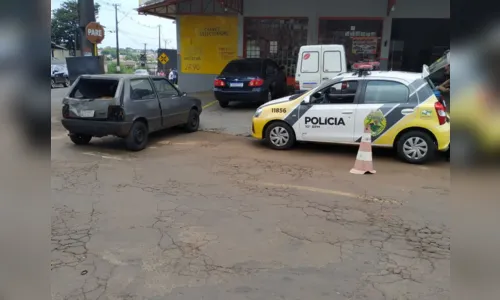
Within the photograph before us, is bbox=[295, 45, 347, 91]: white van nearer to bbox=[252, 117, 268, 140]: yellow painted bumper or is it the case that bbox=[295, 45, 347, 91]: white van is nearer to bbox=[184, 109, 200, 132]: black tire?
bbox=[184, 109, 200, 132]: black tire

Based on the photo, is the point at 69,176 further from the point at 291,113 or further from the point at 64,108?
the point at 291,113

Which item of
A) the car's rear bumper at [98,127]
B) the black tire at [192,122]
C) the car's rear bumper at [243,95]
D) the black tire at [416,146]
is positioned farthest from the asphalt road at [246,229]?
the car's rear bumper at [243,95]

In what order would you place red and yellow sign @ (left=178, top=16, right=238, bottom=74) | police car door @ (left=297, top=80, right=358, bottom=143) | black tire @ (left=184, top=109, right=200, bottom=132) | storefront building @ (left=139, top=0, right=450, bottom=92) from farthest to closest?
red and yellow sign @ (left=178, top=16, right=238, bottom=74) < storefront building @ (left=139, top=0, right=450, bottom=92) < black tire @ (left=184, top=109, right=200, bottom=132) < police car door @ (left=297, top=80, right=358, bottom=143)

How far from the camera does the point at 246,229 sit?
14.5ft

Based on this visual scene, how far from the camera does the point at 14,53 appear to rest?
3.35ft

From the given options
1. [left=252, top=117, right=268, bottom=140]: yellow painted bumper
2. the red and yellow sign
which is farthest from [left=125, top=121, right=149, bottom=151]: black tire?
the red and yellow sign

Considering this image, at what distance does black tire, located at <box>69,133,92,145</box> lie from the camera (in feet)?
28.2

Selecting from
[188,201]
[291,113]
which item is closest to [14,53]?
[188,201]

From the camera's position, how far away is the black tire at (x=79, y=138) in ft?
28.2

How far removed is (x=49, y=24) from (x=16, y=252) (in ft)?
2.26

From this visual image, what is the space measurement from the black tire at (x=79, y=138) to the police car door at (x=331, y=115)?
479cm

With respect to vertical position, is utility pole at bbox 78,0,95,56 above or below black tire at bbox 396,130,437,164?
above

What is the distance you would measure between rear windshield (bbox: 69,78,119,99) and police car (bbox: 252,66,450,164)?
3333mm

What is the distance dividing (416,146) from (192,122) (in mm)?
5604
